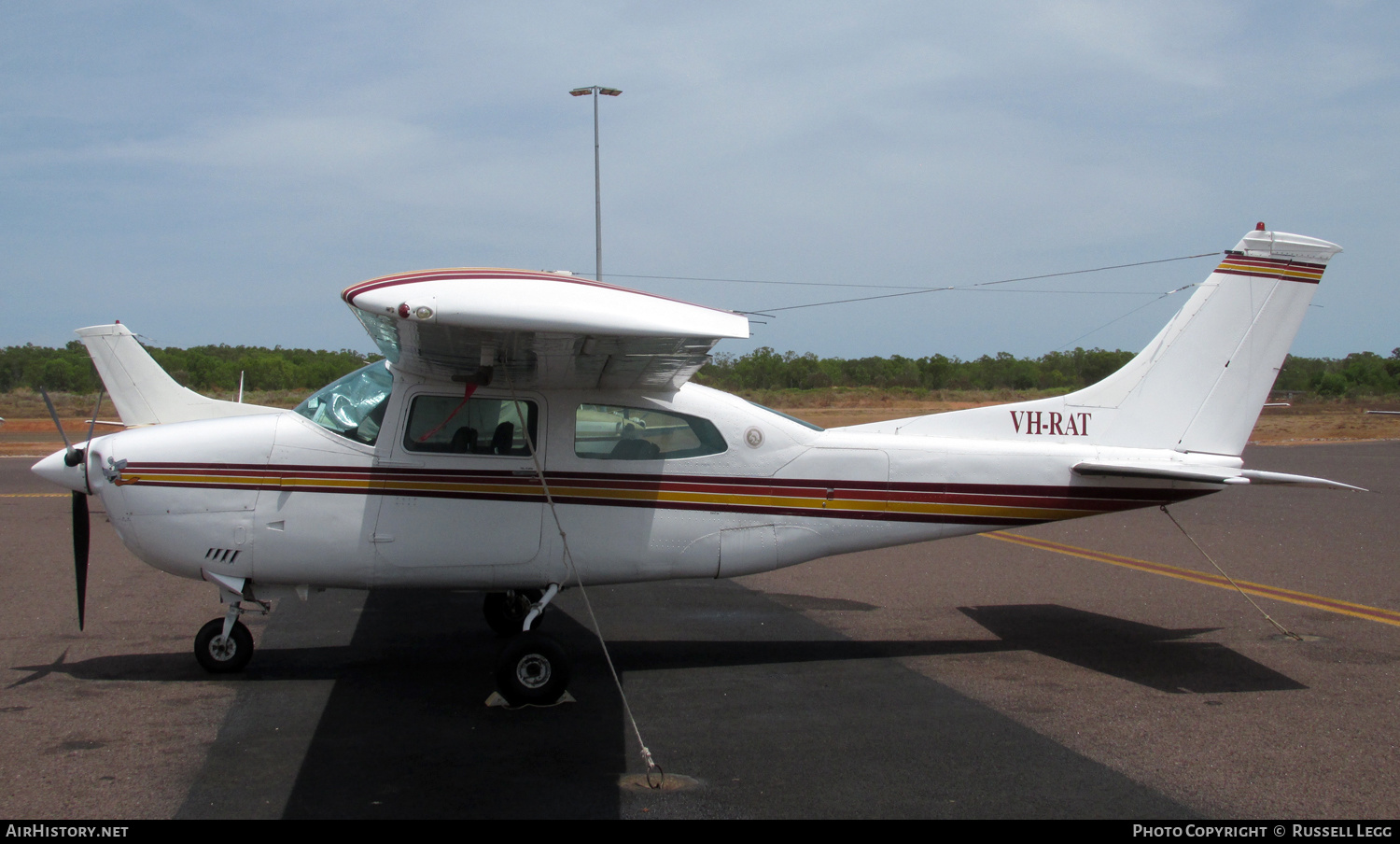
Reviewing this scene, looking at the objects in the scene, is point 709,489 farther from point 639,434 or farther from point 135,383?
point 135,383

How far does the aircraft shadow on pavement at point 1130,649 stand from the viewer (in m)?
5.89

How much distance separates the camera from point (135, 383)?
12.4 meters

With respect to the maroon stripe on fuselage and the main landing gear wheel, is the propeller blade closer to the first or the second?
the maroon stripe on fuselage

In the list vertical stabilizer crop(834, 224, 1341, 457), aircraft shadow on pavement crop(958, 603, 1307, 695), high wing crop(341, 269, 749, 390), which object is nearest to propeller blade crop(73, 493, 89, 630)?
high wing crop(341, 269, 749, 390)

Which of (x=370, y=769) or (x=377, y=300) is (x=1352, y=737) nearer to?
(x=370, y=769)

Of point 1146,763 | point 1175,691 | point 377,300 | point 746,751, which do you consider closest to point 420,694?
point 746,751

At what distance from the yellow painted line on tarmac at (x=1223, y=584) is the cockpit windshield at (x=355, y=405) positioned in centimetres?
759

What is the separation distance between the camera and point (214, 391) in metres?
36.3

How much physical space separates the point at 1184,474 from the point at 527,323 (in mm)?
4645

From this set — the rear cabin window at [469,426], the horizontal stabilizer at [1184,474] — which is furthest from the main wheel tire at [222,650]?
the horizontal stabilizer at [1184,474]

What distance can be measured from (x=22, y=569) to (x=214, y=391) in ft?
99.2

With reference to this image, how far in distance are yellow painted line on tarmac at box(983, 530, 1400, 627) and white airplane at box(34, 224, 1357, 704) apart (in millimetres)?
2241

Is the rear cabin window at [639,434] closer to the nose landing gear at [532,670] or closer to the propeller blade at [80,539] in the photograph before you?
the nose landing gear at [532,670]

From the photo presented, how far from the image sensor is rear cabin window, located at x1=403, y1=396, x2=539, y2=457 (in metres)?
5.82
